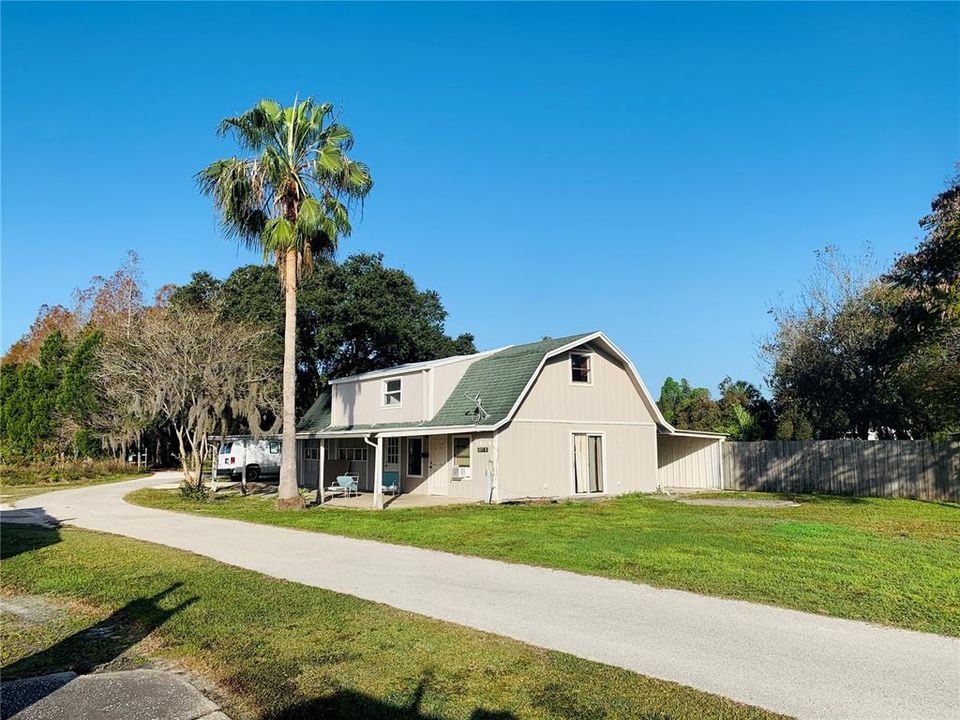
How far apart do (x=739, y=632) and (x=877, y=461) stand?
18.7 meters

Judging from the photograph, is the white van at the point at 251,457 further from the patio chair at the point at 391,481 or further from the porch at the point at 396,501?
the porch at the point at 396,501

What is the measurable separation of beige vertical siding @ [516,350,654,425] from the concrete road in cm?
1032

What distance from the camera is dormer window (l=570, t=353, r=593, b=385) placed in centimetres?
2167

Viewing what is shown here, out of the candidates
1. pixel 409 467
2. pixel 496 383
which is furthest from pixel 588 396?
pixel 409 467

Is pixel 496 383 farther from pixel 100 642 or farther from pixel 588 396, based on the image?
pixel 100 642

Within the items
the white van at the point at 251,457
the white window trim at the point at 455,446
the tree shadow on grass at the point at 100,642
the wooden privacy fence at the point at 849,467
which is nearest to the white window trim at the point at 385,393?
the white window trim at the point at 455,446

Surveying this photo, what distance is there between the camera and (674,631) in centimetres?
616

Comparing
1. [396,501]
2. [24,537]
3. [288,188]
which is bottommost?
[396,501]

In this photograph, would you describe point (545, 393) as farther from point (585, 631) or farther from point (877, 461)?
point (585, 631)

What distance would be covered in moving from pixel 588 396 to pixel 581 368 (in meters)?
0.95

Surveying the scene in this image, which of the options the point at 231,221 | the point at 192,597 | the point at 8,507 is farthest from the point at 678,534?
the point at 8,507

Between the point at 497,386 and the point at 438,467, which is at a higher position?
the point at 497,386

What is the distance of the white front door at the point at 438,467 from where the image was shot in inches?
840

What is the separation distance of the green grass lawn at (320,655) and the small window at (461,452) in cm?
1217
